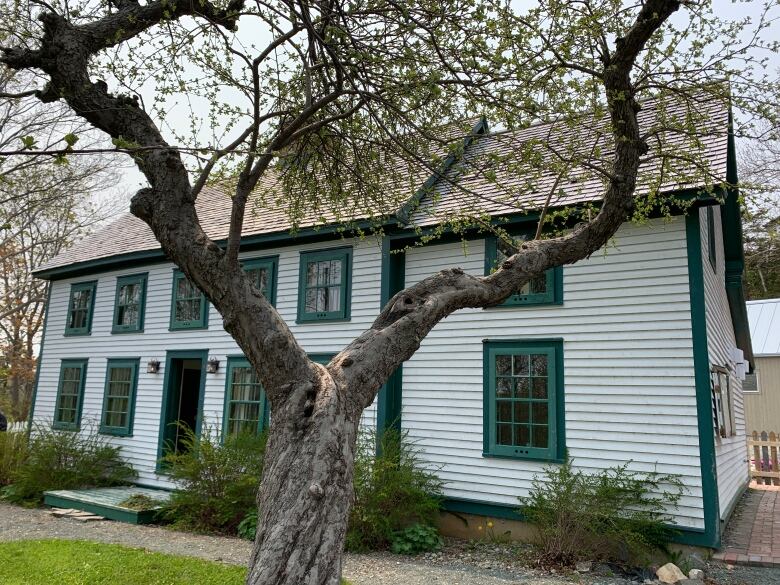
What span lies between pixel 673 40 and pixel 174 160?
4624 mm

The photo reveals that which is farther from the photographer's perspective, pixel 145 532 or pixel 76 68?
pixel 145 532

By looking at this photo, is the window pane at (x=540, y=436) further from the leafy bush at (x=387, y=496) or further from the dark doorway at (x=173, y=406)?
the dark doorway at (x=173, y=406)

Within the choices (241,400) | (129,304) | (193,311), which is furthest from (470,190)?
(129,304)

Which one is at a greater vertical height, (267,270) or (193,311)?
(267,270)

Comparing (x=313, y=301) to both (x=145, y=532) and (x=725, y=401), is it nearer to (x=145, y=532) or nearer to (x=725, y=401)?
(x=145, y=532)

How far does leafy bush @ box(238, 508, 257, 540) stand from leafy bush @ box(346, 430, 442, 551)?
60.4 inches

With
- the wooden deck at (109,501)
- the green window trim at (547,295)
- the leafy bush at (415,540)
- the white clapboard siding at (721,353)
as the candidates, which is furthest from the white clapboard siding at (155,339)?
the white clapboard siding at (721,353)

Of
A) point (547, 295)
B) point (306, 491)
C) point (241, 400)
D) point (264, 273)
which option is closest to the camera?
point (306, 491)

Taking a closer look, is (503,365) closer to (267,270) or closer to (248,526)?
(248,526)

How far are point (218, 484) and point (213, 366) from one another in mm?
3029

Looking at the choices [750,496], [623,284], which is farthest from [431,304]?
[750,496]

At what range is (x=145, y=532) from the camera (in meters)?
9.05

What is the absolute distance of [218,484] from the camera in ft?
31.0

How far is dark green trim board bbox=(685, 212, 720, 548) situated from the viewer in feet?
23.6
